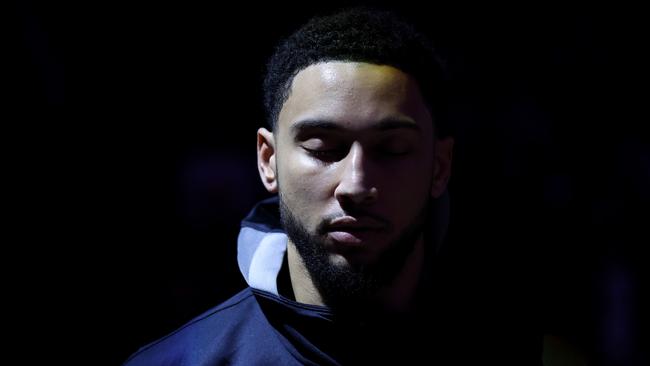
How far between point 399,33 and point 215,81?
1659 mm

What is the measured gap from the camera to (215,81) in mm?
2936

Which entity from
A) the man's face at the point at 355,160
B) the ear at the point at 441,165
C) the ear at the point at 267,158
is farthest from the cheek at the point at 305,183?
the ear at the point at 441,165

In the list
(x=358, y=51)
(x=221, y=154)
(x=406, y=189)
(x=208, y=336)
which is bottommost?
(x=208, y=336)

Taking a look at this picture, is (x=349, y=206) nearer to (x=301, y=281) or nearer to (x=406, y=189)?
(x=406, y=189)

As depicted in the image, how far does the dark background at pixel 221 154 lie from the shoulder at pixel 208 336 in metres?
0.86

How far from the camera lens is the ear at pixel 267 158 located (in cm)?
154

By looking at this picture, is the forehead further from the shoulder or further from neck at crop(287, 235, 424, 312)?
the shoulder

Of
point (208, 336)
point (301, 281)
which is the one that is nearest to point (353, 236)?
point (301, 281)

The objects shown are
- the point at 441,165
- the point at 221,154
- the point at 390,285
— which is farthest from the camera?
the point at 221,154

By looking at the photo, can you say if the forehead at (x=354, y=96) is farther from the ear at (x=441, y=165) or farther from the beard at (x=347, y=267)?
the beard at (x=347, y=267)

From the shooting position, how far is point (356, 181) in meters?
1.29

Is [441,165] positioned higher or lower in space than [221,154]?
higher

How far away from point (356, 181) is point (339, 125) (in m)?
0.13

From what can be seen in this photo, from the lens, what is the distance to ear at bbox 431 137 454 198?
1.51m
